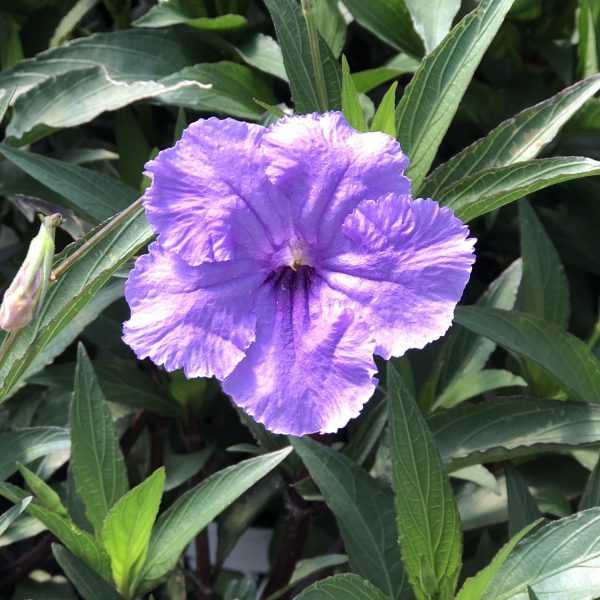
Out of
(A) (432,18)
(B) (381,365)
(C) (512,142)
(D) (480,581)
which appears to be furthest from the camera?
(B) (381,365)

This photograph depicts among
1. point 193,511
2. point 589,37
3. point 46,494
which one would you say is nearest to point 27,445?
point 46,494

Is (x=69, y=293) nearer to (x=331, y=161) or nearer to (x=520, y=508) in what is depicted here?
(x=331, y=161)

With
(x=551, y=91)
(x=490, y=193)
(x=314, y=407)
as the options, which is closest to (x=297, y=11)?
(x=490, y=193)

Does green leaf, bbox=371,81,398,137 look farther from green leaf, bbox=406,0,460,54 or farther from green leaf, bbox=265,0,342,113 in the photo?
green leaf, bbox=406,0,460,54

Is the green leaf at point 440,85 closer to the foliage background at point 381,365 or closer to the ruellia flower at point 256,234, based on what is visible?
the foliage background at point 381,365

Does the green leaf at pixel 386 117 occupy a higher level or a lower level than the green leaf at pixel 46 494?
higher

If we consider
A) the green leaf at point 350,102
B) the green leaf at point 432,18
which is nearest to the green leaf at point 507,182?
the green leaf at point 350,102

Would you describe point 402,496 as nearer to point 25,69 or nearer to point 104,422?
point 104,422
